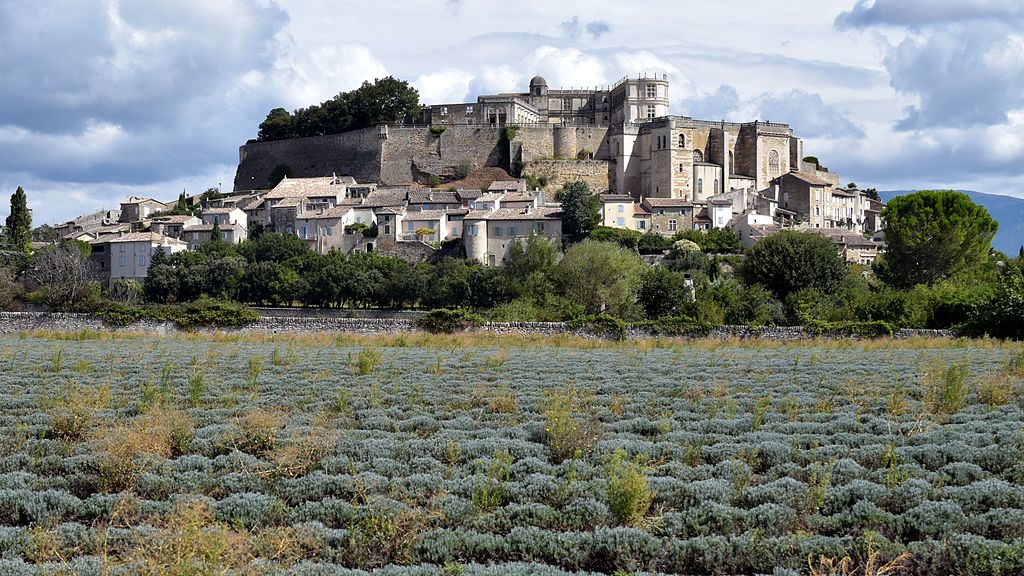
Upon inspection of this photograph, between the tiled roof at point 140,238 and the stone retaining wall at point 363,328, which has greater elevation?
the tiled roof at point 140,238

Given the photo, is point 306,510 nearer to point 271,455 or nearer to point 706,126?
point 271,455

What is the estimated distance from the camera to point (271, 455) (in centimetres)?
1125

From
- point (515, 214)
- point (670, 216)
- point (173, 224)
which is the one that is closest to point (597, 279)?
point (515, 214)

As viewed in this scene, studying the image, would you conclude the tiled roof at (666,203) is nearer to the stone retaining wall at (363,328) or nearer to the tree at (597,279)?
the tree at (597,279)

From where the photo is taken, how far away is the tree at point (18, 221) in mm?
71625

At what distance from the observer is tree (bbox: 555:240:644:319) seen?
4772 centimetres

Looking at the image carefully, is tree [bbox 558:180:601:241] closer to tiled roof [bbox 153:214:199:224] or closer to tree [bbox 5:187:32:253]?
tiled roof [bbox 153:214:199:224]

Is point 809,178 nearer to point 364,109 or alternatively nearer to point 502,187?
point 502,187

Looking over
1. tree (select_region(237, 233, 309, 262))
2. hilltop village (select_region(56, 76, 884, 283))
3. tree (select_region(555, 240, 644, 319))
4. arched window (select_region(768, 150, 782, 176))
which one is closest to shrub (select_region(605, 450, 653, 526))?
tree (select_region(555, 240, 644, 319))

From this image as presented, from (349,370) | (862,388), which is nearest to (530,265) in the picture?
(349,370)

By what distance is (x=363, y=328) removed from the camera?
34.8 meters

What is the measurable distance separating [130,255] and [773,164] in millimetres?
50102

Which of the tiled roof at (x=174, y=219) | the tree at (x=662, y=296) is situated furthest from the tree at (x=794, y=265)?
the tiled roof at (x=174, y=219)

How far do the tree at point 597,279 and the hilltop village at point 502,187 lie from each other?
1568 centimetres
